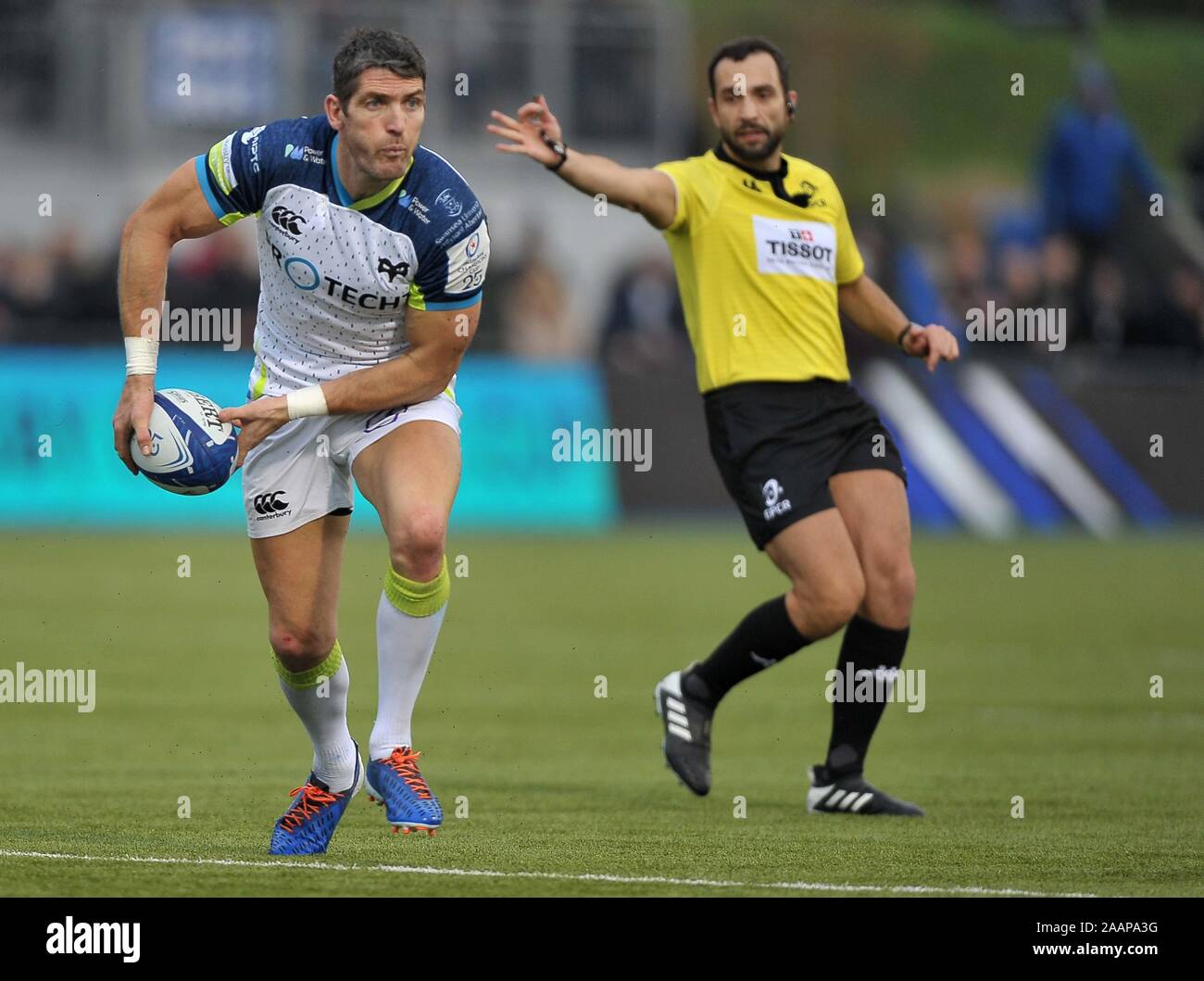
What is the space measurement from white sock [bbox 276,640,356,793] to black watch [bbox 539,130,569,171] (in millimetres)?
1825

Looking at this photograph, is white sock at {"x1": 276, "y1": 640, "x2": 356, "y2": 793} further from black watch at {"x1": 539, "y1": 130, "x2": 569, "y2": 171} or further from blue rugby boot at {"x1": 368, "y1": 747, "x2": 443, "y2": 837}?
black watch at {"x1": 539, "y1": 130, "x2": 569, "y2": 171}

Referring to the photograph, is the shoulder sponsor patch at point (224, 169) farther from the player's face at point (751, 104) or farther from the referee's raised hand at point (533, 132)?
the player's face at point (751, 104)

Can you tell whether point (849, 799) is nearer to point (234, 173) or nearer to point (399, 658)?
point (399, 658)

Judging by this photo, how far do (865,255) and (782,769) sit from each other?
40.2 feet

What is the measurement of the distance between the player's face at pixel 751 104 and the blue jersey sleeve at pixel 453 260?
1.60m

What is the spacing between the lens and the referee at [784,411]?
339 inches

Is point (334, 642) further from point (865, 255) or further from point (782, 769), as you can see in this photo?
point (865, 255)

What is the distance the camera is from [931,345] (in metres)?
8.70

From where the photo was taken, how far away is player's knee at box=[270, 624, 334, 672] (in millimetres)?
7516

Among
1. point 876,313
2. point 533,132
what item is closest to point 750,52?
point 876,313

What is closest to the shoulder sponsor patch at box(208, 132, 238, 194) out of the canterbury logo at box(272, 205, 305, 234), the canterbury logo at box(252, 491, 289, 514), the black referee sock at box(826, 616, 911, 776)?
the canterbury logo at box(272, 205, 305, 234)

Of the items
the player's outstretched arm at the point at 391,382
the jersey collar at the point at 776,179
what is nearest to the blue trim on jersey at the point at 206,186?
the player's outstretched arm at the point at 391,382

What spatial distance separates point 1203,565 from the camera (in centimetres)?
1944
